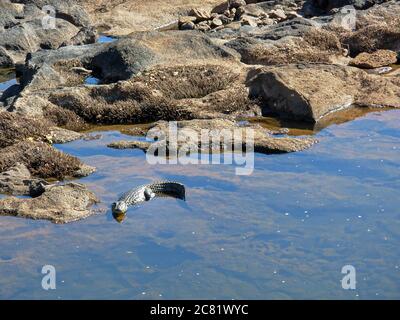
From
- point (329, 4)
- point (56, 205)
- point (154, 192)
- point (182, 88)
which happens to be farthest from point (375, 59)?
point (56, 205)

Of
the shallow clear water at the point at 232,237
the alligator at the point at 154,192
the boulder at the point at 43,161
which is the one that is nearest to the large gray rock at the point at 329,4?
the shallow clear water at the point at 232,237

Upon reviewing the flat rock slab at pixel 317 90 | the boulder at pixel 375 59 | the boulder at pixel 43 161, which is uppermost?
the boulder at pixel 375 59

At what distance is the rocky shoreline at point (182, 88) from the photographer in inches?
477

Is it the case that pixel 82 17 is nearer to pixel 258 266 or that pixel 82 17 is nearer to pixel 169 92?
pixel 169 92

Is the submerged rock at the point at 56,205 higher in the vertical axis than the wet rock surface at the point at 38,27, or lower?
lower

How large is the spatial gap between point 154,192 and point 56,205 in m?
1.39

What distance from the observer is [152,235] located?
9.92 m

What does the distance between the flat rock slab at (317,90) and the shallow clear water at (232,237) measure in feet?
6.78

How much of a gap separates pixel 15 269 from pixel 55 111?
6016 mm

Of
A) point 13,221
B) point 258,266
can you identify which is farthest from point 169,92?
point 258,266

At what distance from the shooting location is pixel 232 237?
9805 millimetres

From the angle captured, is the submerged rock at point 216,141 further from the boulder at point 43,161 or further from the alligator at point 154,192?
the alligator at point 154,192

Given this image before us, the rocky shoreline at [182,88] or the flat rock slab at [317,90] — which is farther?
the flat rock slab at [317,90]

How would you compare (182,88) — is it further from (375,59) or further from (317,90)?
(375,59)
